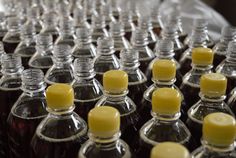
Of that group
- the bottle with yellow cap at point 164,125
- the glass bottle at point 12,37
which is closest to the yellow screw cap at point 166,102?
the bottle with yellow cap at point 164,125

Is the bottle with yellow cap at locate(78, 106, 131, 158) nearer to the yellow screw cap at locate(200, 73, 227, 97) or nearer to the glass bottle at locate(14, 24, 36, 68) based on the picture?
the yellow screw cap at locate(200, 73, 227, 97)

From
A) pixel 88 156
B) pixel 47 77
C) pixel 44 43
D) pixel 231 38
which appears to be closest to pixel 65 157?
pixel 88 156

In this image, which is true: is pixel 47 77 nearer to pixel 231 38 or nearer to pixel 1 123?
pixel 1 123

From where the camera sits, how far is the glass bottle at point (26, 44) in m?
0.97

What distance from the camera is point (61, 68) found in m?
0.82

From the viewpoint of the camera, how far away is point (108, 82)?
0.61m

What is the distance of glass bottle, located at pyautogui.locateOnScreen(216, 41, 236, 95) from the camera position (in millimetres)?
810

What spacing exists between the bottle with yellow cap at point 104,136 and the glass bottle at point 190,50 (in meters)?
0.42

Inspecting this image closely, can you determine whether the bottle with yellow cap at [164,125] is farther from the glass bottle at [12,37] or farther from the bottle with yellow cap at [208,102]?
the glass bottle at [12,37]

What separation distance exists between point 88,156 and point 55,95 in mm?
100

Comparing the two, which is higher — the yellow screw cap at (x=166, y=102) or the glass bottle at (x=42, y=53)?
the yellow screw cap at (x=166, y=102)

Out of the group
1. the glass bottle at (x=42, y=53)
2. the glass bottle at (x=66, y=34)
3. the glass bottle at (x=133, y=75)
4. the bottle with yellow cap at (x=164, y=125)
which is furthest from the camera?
the glass bottle at (x=66, y=34)

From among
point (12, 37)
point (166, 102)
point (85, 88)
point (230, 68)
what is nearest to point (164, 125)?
point (166, 102)

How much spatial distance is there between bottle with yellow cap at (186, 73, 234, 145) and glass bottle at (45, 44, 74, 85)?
266mm
